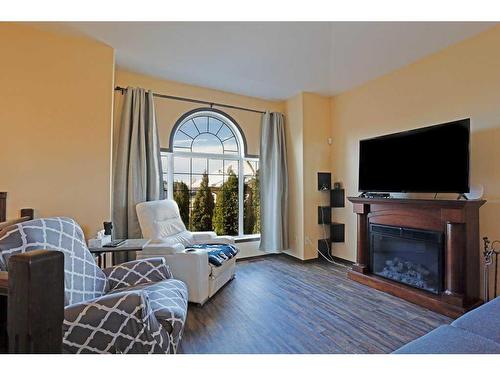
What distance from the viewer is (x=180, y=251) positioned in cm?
253

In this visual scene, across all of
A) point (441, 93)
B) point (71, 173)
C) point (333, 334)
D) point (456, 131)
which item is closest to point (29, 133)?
point (71, 173)

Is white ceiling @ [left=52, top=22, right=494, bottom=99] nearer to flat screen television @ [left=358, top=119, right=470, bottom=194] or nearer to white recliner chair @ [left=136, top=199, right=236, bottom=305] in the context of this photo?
flat screen television @ [left=358, top=119, right=470, bottom=194]

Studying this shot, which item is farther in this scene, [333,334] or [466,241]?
[466,241]

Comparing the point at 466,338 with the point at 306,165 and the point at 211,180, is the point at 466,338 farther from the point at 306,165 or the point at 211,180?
the point at 211,180

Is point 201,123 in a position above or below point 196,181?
above

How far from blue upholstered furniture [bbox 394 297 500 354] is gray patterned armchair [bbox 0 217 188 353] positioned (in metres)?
1.11

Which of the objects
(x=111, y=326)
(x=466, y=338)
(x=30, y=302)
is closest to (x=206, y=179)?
(x=111, y=326)

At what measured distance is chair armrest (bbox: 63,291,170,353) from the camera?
1.20m

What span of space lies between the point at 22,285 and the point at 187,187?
347 centimetres

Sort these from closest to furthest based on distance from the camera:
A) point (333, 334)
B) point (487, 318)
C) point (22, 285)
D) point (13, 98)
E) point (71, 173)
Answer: point (22, 285), point (487, 318), point (333, 334), point (13, 98), point (71, 173)

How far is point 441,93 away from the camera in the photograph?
2.80 meters

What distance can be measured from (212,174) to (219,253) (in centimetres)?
154

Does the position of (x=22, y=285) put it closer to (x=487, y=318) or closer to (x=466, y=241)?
(x=487, y=318)

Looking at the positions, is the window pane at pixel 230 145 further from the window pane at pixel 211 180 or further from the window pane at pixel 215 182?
the window pane at pixel 215 182
